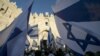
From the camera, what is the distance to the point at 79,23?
37.3 feet

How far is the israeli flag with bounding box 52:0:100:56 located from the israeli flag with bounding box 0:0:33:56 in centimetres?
185

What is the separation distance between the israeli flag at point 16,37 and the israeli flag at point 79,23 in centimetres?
185

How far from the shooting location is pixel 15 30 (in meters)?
10.7

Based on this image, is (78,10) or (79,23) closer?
(78,10)

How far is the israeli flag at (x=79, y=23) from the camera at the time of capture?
34.3 feet

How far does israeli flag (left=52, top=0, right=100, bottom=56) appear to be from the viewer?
10.5 meters

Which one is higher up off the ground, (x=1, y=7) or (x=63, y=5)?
(x=1, y=7)

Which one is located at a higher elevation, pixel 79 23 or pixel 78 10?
pixel 78 10

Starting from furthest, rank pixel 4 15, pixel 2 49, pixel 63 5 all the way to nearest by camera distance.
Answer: pixel 4 15 < pixel 63 5 < pixel 2 49

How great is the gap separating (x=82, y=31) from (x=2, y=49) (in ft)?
9.68

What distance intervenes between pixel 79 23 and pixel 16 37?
243cm

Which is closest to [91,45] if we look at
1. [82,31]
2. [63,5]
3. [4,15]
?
[82,31]

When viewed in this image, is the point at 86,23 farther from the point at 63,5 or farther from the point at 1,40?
the point at 1,40

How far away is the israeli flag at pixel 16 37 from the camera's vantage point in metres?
9.98
